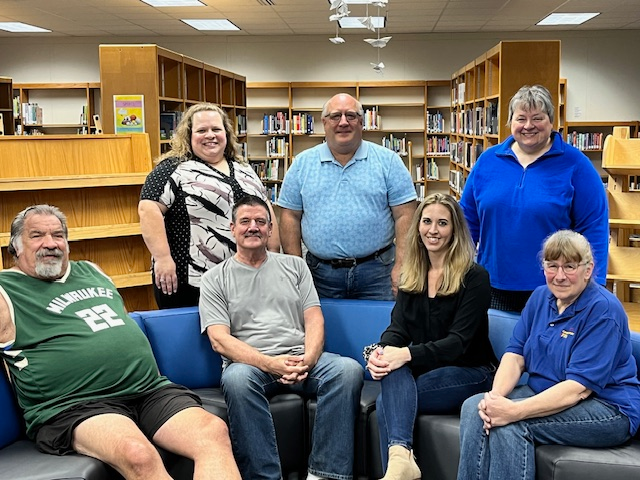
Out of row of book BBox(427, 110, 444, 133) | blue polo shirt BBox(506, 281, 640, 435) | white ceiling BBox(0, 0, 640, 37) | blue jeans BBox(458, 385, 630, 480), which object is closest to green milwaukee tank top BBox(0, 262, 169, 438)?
blue jeans BBox(458, 385, 630, 480)

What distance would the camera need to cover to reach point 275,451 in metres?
2.61

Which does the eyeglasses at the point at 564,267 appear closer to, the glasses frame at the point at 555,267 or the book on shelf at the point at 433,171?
the glasses frame at the point at 555,267

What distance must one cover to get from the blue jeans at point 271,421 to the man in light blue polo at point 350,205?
58 centimetres

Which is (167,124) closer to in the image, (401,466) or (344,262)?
(344,262)

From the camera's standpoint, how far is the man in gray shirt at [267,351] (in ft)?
8.55

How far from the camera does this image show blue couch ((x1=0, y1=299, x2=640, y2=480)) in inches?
85.3

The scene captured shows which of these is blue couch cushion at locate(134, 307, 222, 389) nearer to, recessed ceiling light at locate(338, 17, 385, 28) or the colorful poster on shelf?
the colorful poster on shelf

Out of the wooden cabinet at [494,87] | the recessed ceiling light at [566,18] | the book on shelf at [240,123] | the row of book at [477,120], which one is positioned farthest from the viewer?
the book on shelf at [240,123]

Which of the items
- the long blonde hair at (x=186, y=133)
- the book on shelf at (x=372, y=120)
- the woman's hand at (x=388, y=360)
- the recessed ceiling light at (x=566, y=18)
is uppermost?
the recessed ceiling light at (x=566, y=18)

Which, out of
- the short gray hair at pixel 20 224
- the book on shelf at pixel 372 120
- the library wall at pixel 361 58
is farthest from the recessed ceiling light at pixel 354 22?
the short gray hair at pixel 20 224

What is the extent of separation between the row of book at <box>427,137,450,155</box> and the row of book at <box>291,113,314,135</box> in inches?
72.5

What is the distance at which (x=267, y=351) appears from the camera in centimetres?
290

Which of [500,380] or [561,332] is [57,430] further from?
[561,332]

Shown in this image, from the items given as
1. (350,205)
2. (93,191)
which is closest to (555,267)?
(350,205)
